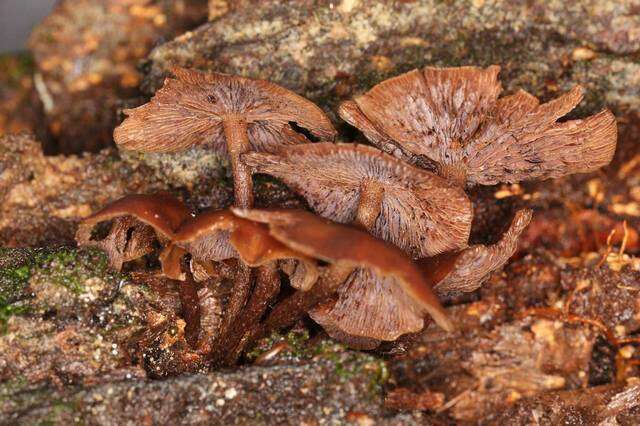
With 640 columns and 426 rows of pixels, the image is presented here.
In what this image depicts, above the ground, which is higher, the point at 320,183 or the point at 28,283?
the point at 320,183

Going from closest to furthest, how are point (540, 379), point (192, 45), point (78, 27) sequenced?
point (540, 379) < point (192, 45) < point (78, 27)

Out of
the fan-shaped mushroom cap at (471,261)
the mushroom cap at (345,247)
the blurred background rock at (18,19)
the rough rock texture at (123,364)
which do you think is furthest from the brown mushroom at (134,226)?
the blurred background rock at (18,19)

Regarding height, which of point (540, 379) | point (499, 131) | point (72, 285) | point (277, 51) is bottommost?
point (540, 379)

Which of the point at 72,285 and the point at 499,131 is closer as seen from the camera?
the point at 499,131

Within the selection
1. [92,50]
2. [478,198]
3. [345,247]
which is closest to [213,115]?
[345,247]

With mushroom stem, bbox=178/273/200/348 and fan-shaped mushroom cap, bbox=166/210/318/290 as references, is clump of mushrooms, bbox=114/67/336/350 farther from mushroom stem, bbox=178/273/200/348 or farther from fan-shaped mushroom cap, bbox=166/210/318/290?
fan-shaped mushroom cap, bbox=166/210/318/290

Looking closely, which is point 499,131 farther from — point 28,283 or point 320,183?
point 28,283

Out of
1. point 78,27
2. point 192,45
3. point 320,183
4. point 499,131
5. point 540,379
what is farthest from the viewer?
point 78,27

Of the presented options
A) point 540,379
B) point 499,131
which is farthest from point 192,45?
point 540,379

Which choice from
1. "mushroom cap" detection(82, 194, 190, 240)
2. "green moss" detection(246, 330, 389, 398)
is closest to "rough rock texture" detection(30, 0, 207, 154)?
"mushroom cap" detection(82, 194, 190, 240)
